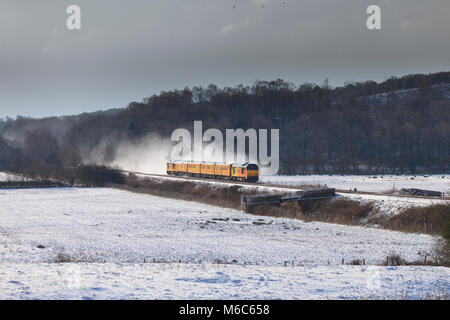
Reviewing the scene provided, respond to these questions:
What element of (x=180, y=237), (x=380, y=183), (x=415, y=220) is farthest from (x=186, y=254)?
(x=380, y=183)

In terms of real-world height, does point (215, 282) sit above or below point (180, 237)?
above

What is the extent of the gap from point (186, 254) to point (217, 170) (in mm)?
54628

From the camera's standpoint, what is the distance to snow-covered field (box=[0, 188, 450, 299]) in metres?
18.7

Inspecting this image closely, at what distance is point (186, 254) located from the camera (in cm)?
3297

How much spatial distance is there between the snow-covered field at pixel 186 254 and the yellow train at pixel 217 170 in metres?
13.9

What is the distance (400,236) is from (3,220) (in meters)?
36.6

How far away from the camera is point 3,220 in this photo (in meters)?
53.0

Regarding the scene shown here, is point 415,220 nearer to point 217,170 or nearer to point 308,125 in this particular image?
point 217,170

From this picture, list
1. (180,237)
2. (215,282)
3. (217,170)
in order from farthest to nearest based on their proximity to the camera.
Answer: (217,170) < (180,237) < (215,282)

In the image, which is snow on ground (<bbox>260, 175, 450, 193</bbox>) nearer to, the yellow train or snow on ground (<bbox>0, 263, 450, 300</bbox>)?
the yellow train

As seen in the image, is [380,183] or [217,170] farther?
[217,170]
